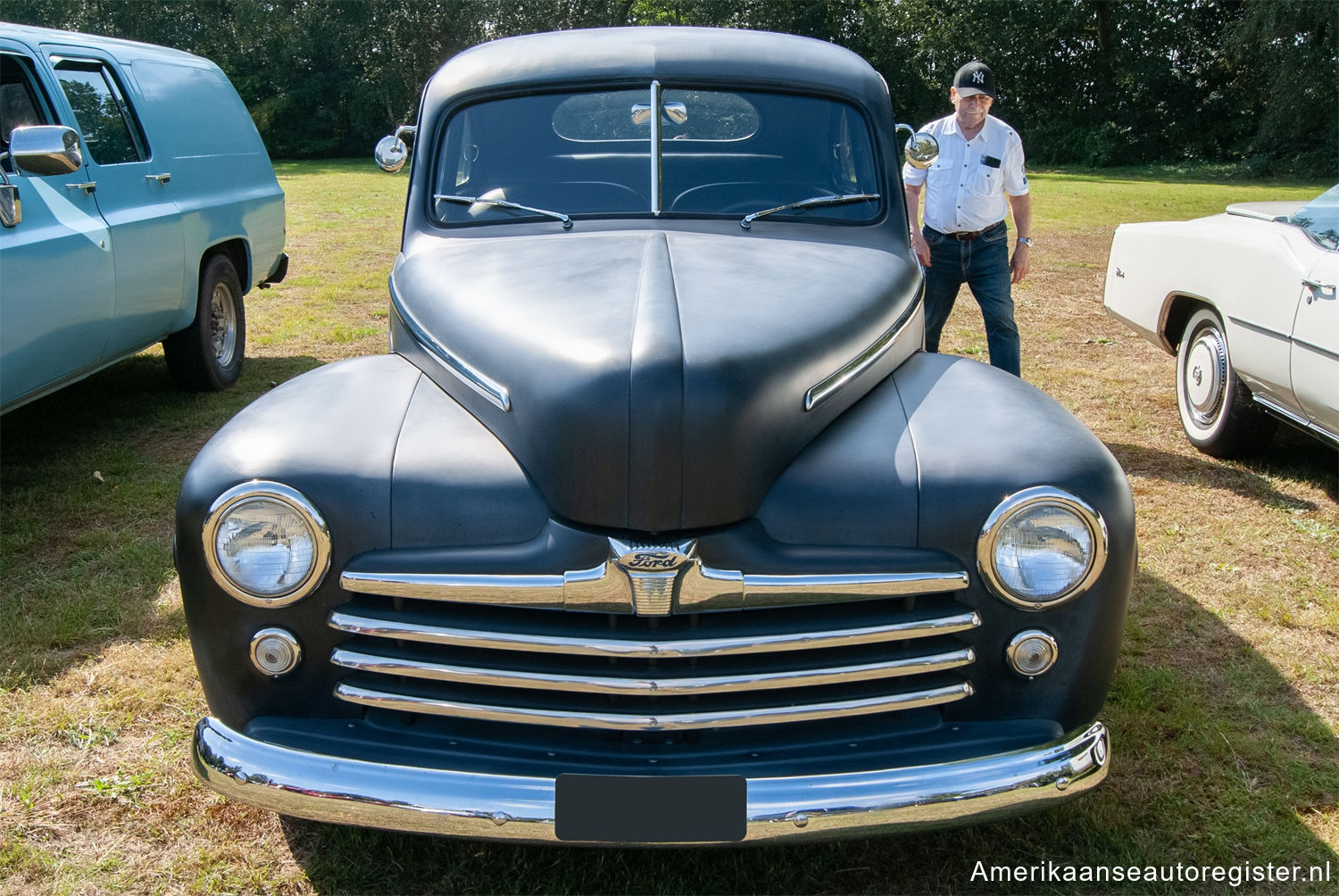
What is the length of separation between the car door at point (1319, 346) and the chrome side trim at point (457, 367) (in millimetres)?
3461

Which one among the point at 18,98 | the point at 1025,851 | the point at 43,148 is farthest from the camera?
the point at 18,98

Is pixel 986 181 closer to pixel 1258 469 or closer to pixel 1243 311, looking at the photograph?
pixel 1243 311

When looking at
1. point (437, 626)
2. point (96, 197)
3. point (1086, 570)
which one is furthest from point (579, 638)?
point (96, 197)

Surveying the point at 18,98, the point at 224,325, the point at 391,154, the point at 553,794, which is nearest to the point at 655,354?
the point at 553,794

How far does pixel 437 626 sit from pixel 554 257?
48.4 inches

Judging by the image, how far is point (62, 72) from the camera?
5.39 m

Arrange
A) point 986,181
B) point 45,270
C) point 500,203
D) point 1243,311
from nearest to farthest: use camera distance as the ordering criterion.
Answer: point 500,203 < point 45,270 < point 1243,311 < point 986,181

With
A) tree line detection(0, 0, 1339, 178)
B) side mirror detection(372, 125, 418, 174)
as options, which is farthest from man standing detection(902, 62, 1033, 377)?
tree line detection(0, 0, 1339, 178)

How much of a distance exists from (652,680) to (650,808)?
0.78 feet

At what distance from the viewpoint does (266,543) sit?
224 cm

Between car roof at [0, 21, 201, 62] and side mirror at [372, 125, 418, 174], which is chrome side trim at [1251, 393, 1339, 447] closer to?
side mirror at [372, 125, 418, 174]

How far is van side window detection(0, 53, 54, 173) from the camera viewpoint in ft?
16.4

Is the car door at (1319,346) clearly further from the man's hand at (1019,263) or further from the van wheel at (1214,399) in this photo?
the man's hand at (1019,263)

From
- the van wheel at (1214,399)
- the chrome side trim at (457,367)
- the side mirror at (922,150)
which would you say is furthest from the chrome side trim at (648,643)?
the van wheel at (1214,399)
